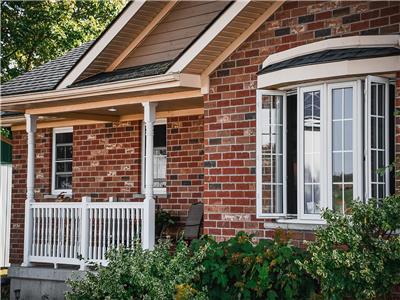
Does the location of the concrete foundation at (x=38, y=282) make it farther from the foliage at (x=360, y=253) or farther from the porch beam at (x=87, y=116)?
the foliage at (x=360, y=253)

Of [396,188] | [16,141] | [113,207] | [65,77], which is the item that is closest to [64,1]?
[16,141]

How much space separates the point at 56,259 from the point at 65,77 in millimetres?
3110

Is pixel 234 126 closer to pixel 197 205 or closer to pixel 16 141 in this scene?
pixel 197 205

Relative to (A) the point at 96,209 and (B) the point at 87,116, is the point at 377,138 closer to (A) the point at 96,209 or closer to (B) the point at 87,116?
(A) the point at 96,209

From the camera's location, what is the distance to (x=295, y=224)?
37.2 feet

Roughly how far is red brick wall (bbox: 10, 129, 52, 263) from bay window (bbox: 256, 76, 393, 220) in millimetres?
7636

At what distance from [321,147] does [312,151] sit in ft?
0.86

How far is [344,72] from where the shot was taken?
1052 cm

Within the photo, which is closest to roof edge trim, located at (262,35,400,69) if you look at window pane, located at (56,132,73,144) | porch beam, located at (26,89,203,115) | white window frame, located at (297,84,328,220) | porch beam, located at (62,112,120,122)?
white window frame, located at (297,84,328,220)

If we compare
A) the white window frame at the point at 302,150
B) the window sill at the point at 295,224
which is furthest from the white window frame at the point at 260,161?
the white window frame at the point at 302,150

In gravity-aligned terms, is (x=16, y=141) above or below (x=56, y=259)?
above

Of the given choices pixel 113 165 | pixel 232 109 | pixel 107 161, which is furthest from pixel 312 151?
pixel 107 161

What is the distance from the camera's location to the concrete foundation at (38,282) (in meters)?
A: 14.4

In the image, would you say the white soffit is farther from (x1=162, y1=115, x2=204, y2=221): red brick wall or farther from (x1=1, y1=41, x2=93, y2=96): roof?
(x1=1, y1=41, x2=93, y2=96): roof
